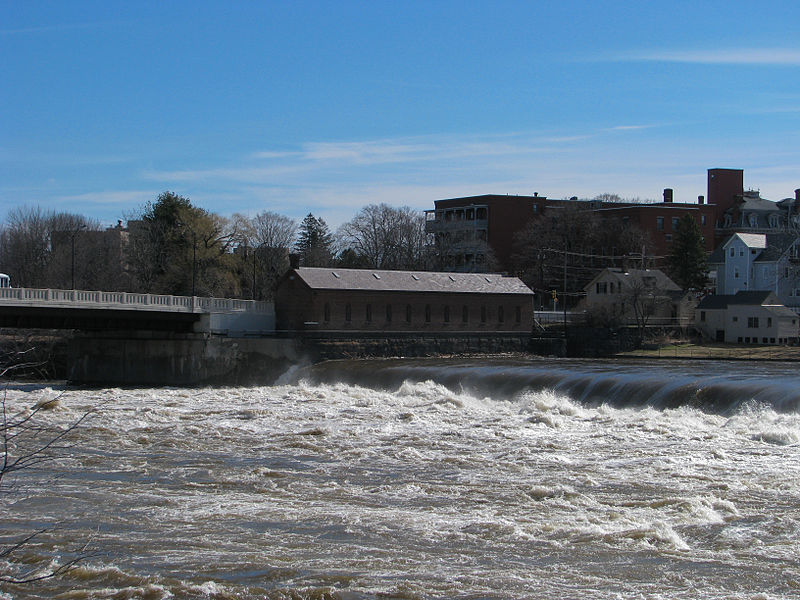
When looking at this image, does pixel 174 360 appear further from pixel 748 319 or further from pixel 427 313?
pixel 748 319

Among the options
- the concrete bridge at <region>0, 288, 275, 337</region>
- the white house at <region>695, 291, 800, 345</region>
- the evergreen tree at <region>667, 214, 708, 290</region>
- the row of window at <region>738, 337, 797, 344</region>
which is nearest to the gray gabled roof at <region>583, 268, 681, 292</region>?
the white house at <region>695, 291, 800, 345</region>

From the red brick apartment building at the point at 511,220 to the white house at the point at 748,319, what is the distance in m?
27.8

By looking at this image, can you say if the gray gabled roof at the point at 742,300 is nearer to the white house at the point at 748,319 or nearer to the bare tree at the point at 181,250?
the white house at the point at 748,319

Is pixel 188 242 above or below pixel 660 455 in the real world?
above

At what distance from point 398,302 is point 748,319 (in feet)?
81.0

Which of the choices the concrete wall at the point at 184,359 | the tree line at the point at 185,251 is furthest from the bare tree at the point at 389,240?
the concrete wall at the point at 184,359

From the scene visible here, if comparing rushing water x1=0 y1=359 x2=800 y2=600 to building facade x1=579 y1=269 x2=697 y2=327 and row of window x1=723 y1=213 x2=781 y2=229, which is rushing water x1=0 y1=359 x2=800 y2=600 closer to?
building facade x1=579 y1=269 x2=697 y2=327

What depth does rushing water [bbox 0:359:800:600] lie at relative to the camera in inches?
541

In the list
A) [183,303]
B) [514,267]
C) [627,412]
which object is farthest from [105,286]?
[627,412]

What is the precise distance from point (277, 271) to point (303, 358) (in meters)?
34.9

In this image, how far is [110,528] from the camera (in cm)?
1641

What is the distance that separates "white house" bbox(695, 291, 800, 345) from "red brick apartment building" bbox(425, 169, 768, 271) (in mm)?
27761

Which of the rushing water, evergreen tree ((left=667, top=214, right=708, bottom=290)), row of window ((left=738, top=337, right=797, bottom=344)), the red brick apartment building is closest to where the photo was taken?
the rushing water

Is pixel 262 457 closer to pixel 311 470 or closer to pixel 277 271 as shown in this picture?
pixel 311 470
